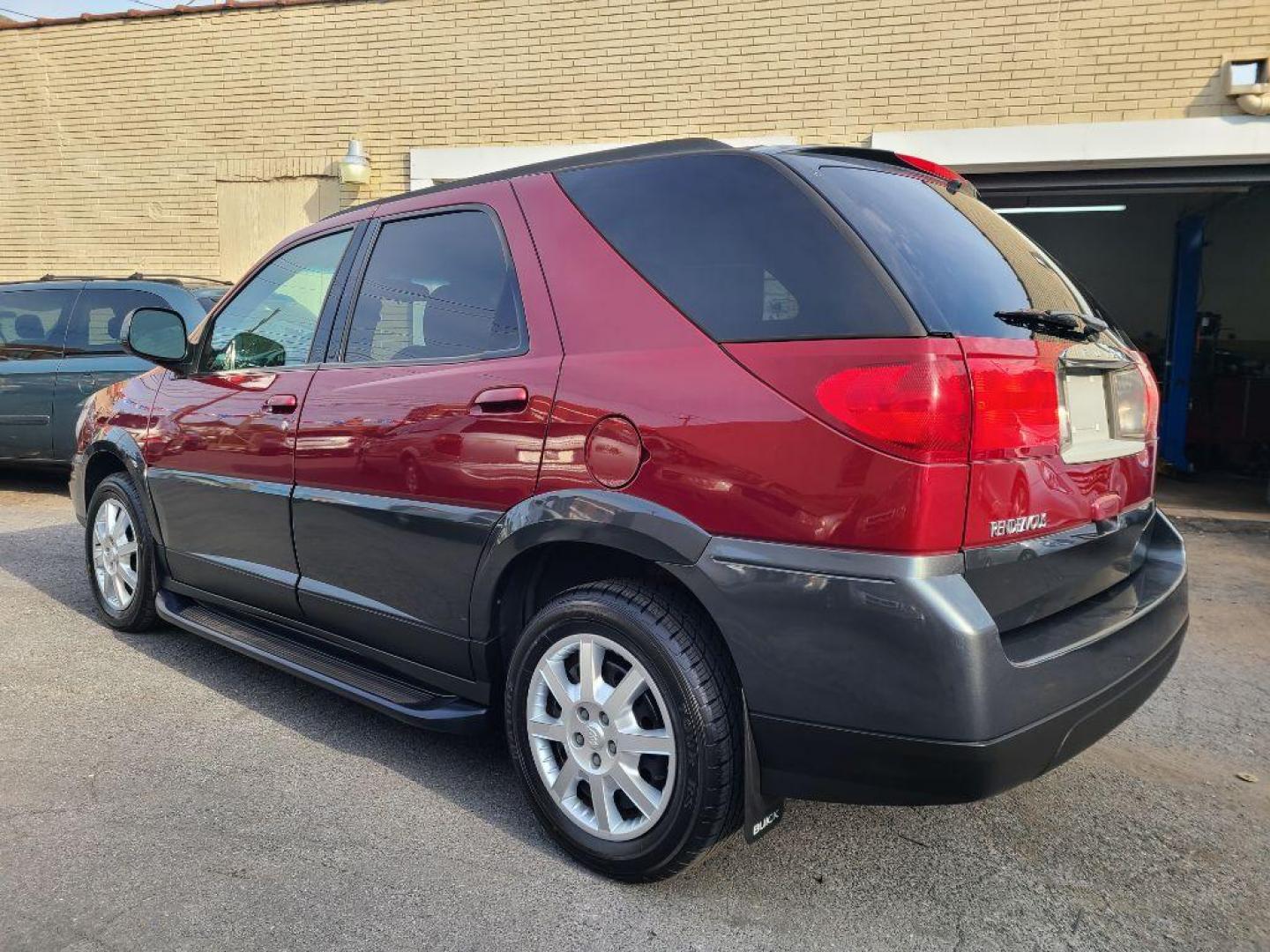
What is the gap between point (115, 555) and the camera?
449 centimetres

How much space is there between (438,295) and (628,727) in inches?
60.6

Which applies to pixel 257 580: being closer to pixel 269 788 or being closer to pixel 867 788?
pixel 269 788

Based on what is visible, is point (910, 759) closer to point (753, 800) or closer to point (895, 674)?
point (895, 674)

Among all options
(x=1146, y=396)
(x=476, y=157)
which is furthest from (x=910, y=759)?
(x=476, y=157)

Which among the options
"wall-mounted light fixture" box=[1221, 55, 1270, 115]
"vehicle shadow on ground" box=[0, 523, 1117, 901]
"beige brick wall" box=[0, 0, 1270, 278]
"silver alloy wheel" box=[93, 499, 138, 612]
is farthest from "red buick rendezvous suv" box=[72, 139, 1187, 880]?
"beige brick wall" box=[0, 0, 1270, 278]

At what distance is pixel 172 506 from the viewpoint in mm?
4062

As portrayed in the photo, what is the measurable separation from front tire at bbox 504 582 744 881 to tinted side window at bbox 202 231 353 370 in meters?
1.67

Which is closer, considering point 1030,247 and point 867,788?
point 867,788

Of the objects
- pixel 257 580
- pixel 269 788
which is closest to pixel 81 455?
pixel 257 580

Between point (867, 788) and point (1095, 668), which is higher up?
point (1095, 668)

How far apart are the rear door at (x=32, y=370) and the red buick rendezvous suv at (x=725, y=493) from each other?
6.03m

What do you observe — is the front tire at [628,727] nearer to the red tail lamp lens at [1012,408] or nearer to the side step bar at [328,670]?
the side step bar at [328,670]

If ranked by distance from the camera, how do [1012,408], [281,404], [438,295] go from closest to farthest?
[1012,408], [438,295], [281,404]

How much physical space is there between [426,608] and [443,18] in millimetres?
8756
